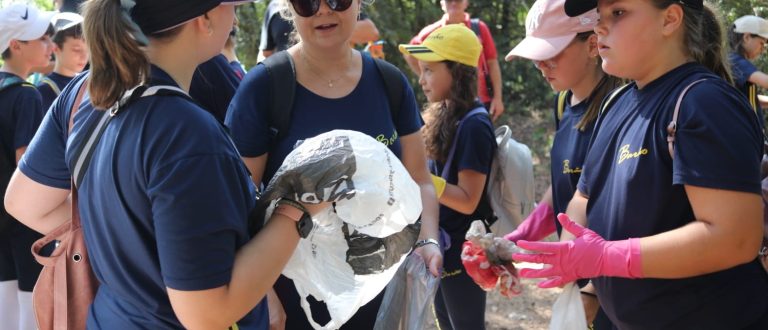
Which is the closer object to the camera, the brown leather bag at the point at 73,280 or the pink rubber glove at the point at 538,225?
the brown leather bag at the point at 73,280

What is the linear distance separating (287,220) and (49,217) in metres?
0.84

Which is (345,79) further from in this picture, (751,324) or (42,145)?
(751,324)

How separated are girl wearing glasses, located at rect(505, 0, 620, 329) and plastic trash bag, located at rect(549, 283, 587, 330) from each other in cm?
46

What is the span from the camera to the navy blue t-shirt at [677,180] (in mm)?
1941

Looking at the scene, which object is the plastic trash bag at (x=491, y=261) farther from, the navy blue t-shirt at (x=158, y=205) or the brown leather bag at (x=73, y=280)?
the brown leather bag at (x=73, y=280)

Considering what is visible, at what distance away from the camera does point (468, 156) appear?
3684 mm

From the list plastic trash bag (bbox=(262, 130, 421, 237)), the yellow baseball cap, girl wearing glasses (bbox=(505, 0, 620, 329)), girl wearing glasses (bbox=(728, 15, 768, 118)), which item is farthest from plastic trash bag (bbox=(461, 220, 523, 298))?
girl wearing glasses (bbox=(728, 15, 768, 118))

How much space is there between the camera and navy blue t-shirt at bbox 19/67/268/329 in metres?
1.65

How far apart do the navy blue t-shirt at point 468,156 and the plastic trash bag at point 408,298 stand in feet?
3.38

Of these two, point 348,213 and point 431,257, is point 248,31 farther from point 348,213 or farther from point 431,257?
point 348,213

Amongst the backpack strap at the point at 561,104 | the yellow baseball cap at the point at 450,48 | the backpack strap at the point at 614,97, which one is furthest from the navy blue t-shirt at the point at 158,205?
the yellow baseball cap at the point at 450,48

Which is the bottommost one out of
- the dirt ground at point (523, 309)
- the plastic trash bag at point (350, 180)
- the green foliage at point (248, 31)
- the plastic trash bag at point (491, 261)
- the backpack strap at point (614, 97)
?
the dirt ground at point (523, 309)

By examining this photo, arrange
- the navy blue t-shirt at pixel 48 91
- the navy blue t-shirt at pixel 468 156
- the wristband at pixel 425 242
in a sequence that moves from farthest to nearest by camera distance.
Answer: the navy blue t-shirt at pixel 48 91 < the navy blue t-shirt at pixel 468 156 < the wristband at pixel 425 242

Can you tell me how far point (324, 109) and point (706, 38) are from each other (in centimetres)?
126
